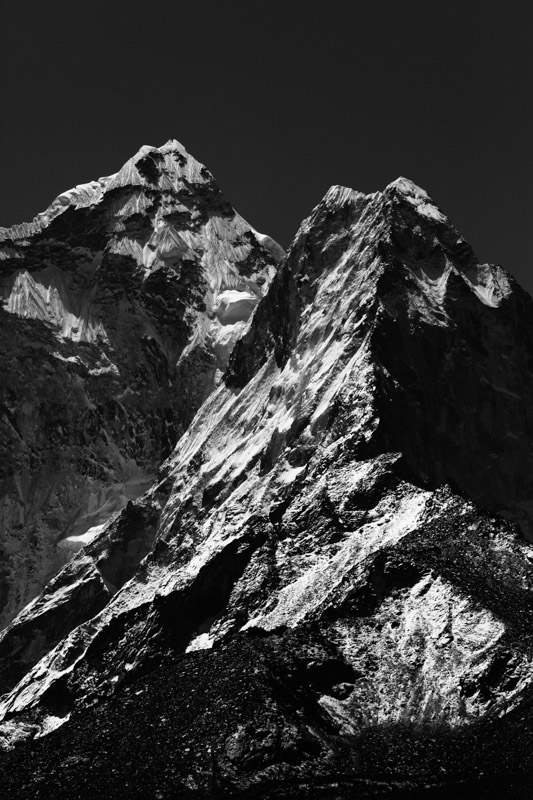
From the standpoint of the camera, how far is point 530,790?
198125 millimetres

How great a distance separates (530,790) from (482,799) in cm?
493

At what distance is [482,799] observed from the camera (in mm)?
199625
